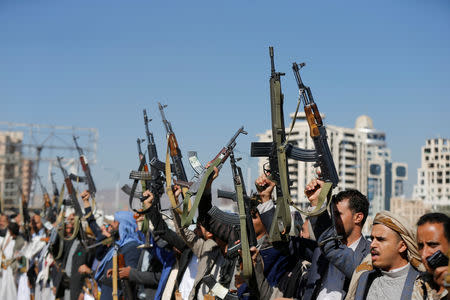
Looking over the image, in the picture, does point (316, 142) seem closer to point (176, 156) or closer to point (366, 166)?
point (176, 156)

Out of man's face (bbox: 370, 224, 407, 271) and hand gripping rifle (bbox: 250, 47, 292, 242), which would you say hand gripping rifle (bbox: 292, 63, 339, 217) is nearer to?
hand gripping rifle (bbox: 250, 47, 292, 242)

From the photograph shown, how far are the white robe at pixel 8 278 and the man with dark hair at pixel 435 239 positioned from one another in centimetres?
1228

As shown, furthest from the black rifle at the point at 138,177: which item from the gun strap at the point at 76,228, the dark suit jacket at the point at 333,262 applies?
the dark suit jacket at the point at 333,262

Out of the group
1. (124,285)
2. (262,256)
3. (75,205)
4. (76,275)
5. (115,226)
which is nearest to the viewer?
(262,256)

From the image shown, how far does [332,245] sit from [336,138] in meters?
108

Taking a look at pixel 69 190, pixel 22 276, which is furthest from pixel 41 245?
pixel 69 190

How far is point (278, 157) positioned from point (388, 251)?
A: 149cm

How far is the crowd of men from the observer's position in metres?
4.40

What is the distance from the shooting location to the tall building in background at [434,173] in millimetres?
120250

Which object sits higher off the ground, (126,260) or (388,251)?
(388,251)

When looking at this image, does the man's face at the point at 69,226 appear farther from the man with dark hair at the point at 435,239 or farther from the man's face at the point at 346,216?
the man with dark hair at the point at 435,239

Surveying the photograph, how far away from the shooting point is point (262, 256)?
5.86m

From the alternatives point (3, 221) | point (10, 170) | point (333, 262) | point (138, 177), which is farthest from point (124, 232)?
point (10, 170)

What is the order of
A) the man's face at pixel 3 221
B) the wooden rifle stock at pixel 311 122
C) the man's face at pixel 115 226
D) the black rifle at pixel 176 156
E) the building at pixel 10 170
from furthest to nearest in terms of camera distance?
the building at pixel 10 170
the man's face at pixel 3 221
the man's face at pixel 115 226
the black rifle at pixel 176 156
the wooden rifle stock at pixel 311 122
